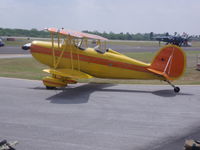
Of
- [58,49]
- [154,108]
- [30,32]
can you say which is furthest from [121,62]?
[30,32]

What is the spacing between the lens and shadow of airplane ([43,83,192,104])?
13.1m

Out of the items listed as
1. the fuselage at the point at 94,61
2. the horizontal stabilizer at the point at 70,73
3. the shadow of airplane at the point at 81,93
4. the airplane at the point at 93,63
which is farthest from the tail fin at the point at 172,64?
the horizontal stabilizer at the point at 70,73

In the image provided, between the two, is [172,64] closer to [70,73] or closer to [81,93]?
[81,93]

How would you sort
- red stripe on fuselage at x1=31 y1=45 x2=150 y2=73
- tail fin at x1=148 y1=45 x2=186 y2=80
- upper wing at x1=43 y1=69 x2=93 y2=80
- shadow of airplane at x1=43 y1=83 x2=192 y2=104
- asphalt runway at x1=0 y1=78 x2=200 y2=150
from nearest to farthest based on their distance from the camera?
asphalt runway at x1=0 y1=78 x2=200 y2=150 → shadow of airplane at x1=43 y1=83 x2=192 y2=104 → upper wing at x1=43 y1=69 x2=93 y2=80 → tail fin at x1=148 y1=45 x2=186 y2=80 → red stripe on fuselage at x1=31 y1=45 x2=150 y2=73

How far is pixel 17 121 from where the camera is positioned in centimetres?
981

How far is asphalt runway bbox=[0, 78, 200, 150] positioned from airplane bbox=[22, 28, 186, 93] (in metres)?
0.65

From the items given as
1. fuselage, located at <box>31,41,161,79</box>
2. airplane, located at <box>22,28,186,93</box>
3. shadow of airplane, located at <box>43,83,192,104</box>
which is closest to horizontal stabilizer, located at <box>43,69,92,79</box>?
airplane, located at <box>22,28,186,93</box>

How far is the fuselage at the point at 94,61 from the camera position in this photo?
15.4 metres

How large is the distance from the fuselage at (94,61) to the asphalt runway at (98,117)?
2.52 ft

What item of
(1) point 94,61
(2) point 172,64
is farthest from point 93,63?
(2) point 172,64

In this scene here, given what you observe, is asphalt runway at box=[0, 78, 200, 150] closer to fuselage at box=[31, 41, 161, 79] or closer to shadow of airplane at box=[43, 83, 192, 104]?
shadow of airplane at box=[43, 83, 192, 104]

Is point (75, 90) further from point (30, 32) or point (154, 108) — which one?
point (30, 32)

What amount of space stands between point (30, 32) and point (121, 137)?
140 meters

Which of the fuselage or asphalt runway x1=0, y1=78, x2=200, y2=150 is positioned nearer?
asphalt runway x1=0, y1=78, x2=200, y2=150
